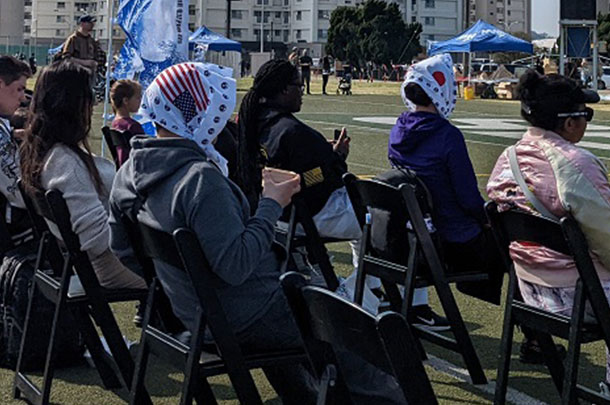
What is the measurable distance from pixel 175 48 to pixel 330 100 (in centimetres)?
2753

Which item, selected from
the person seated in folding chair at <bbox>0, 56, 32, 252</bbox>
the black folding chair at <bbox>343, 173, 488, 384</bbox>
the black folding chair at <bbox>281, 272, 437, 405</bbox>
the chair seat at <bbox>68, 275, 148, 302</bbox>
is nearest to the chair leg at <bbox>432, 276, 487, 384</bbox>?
the black folding chair at <bbox>343, 173, 488, 384</bbox>

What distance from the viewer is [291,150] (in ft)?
21.8

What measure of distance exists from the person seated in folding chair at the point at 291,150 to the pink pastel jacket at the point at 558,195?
1.64m

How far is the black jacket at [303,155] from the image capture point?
666 cm

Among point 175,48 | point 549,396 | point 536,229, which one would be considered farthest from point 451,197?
point 175,48

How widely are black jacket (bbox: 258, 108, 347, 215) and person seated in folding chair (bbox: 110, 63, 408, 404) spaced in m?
2.18

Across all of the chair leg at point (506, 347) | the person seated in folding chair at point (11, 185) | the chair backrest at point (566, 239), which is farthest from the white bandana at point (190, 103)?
the person seated in folding chair at point (11, 185)

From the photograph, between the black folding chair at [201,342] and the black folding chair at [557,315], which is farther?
the black folding chair at [557,315]

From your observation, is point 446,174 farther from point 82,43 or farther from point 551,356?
point 82,43

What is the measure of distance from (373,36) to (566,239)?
90.5 metres

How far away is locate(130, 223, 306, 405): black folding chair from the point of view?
390 cm

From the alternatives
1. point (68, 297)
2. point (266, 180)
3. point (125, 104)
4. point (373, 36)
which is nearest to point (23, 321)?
point (68, 297)

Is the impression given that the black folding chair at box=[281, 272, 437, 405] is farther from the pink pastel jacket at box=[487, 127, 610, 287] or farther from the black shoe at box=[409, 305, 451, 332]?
the black shoe at box=[409, 305, 451, 332]

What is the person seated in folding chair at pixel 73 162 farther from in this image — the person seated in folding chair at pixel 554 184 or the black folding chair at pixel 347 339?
the black folding chair at pixel 347 339
